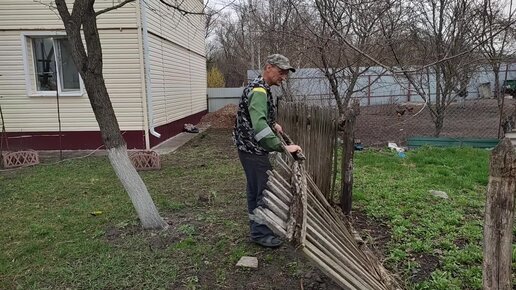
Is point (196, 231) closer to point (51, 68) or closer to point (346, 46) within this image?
point (346, 46)

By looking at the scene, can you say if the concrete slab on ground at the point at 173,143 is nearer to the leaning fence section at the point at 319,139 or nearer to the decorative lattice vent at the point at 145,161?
the decorative lattice vent at the point at 145,161

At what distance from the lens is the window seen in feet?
30.8

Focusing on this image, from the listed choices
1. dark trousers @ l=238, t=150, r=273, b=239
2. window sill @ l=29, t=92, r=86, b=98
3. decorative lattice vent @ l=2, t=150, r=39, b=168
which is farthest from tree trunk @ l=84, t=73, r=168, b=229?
window sill @ l=29, t=92, r=86, b=98

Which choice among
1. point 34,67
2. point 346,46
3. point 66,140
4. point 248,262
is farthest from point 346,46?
point 34,67

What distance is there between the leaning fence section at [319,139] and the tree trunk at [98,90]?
1.89m

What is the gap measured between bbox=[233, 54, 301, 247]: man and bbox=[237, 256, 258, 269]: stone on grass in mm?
320

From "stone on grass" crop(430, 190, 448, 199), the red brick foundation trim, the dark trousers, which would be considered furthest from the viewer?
the red brick foundation trim

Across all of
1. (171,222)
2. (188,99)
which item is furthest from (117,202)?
(188,99)

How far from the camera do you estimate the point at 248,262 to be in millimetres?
3383

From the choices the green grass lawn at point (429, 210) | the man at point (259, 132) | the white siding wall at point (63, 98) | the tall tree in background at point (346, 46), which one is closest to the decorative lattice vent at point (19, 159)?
the white siding wall at point (63, 98)

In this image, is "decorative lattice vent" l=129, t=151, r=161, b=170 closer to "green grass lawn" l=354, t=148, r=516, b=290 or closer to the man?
"green grass lawn" l=354, t=148, r=516, b=290

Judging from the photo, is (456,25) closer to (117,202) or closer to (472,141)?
(472,141)

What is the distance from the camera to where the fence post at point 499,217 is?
75.3 inches

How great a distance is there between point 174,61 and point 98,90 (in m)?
8.67
